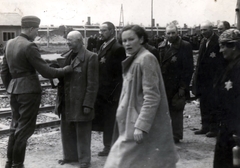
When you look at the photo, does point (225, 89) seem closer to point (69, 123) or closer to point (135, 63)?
point (135, 63)

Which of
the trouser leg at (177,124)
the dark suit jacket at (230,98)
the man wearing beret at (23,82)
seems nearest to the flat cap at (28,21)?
the man wearing beret at (23,82)

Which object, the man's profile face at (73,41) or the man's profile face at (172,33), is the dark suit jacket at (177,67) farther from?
the man's profile face at (73,41)

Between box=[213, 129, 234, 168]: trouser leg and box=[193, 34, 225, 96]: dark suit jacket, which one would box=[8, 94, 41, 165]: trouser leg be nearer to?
box=[213, 129, 234, 168]: trouser leg

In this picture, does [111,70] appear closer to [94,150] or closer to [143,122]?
[94,150]

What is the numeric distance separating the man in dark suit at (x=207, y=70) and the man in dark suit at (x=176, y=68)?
1.93 feet

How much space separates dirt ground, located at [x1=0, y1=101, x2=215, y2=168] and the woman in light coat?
88.0 inches

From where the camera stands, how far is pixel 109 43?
6.00 metres

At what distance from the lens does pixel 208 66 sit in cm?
712

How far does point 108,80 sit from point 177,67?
1398 mm

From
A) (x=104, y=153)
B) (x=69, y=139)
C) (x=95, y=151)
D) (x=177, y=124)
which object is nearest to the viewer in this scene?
(x=69, y=139)

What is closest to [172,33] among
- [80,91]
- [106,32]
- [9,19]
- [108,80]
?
[106,32]

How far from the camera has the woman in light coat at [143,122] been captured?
3.38 m

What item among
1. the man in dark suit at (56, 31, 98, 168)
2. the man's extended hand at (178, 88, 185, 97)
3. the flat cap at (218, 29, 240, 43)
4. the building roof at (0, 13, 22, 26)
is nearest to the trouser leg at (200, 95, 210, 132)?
the man's extended hand at (178, 88, 185, 97)

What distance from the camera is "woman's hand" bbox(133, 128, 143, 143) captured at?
336 cm
